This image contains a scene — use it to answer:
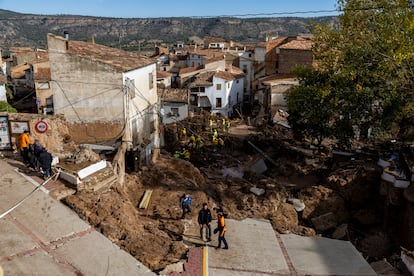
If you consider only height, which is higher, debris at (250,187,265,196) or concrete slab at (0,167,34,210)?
concrete slab at (0,167,34,210)

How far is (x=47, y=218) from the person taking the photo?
1225cm

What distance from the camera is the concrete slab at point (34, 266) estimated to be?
9937mm

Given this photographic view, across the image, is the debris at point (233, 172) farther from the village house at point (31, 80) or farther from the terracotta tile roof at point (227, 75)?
the terracotta tile roof at point (227, 75)

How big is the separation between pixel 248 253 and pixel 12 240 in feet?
24.2

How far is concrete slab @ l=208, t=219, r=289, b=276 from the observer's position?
12148 mm

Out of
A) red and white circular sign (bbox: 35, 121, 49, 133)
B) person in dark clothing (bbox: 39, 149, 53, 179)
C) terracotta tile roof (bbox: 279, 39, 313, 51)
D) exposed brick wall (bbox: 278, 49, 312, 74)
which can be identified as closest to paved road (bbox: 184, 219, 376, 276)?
person in dark clothing (bbox: 39, 149, 53, 179)

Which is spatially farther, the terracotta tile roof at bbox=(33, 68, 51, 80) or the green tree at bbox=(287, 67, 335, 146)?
the terracotta tile roof at bbox=(33, 68, 51, 80)

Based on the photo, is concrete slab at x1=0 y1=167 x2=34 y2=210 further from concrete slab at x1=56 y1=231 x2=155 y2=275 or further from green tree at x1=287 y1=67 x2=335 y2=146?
green tree at x1=287 y1=67 x2=335 y2=146

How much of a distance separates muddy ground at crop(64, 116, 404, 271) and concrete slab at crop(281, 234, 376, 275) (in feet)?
3.13

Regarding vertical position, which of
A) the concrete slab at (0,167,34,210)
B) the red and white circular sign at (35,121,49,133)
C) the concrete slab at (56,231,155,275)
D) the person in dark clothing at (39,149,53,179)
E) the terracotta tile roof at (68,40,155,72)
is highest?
the terracotta tile roof at (68,40,155,72)

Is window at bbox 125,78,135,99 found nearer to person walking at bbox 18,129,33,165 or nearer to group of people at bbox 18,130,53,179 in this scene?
group of people at bbox 18,130,53,179

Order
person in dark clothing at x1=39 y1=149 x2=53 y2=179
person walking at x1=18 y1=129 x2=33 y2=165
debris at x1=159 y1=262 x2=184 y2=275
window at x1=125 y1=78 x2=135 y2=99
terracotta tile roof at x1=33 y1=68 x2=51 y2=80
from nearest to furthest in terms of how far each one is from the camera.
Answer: debris at x1=159 y1=262 x2=184 y2=275
person in dark clothing at x1=39 y1=149 x2=53 y2=179
person walking at x1=18 y1=129 x2=33 y2=165
window at x1=125 y1=78 x2=135 y2=99
terracotta tile roof at x1=33 y1=68 x2=51 y2=80

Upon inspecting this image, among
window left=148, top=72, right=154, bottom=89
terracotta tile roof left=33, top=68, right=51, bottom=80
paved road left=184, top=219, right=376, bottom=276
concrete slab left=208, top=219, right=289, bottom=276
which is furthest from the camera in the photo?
terracotta tile roof left=33, top=68, right=51, bottom=80

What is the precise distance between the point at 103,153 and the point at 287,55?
31.0 meters
